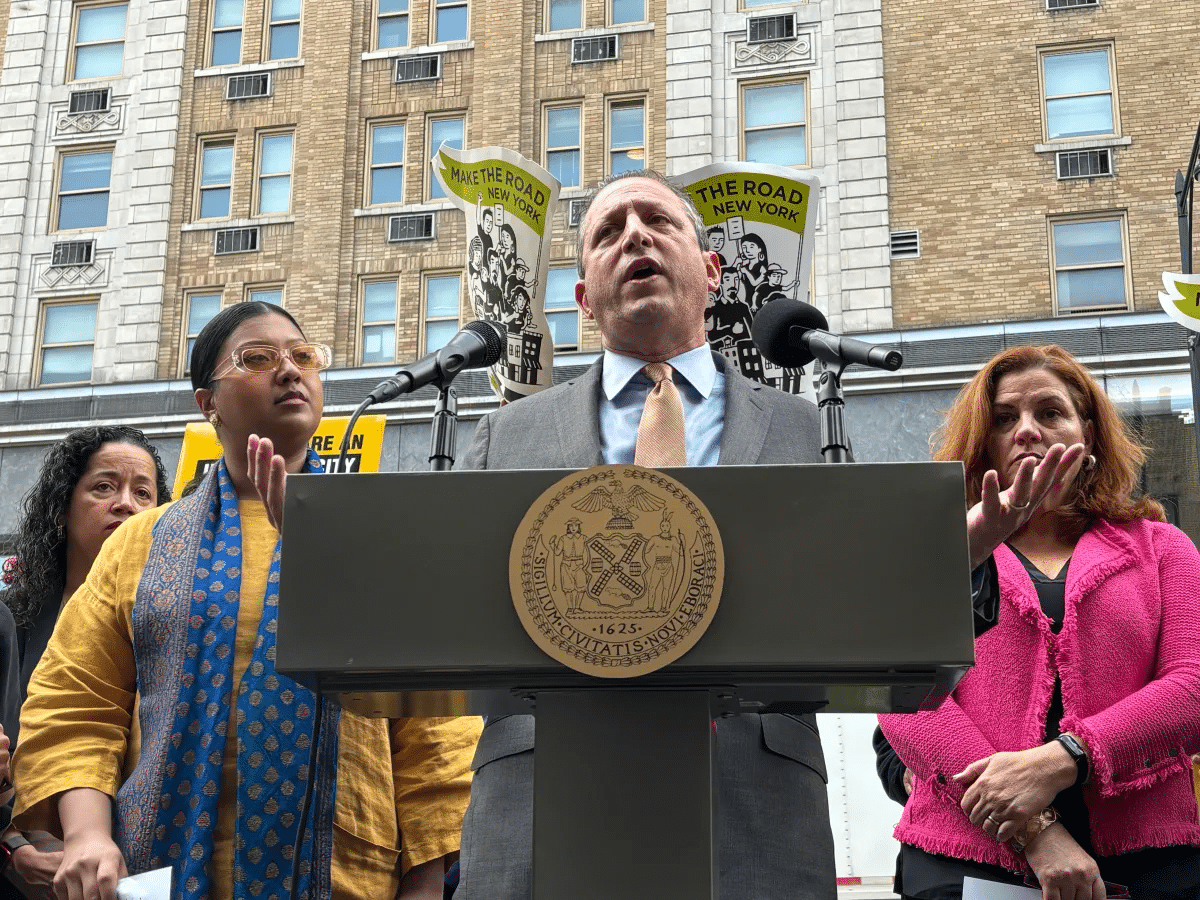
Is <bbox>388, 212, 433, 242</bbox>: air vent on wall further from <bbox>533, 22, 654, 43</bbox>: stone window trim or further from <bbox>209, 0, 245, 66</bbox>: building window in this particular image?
<bbox>209, 0, 245, 66</bbox>: building window

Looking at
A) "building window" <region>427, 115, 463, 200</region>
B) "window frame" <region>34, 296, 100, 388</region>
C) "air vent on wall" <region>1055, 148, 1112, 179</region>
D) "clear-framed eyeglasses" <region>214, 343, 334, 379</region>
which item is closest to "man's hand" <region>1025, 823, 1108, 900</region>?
"clear-framed eyeglasses" <region>214, 343, 334, 379</region>

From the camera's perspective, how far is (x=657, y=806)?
1.70 meters

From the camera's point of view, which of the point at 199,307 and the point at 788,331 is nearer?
the point at 788,331

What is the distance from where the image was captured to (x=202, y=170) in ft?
65.4

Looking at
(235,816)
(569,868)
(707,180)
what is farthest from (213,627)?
(707,180)

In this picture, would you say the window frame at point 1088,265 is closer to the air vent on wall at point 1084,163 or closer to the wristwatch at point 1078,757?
the air vent on wall at point 1084,163

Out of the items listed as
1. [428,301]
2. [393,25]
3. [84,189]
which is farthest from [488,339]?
[84,189]

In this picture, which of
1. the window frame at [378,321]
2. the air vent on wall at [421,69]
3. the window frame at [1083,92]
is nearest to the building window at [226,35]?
the air vent on wall at [421,69]

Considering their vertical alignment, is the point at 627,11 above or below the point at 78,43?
below

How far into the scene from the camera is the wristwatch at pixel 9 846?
2746mm

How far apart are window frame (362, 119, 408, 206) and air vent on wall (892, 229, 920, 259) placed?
266 inches

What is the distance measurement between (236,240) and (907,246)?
9.07m

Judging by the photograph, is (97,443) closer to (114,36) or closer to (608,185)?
(608,185)

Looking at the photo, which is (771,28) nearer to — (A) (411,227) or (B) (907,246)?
(B) (907,246)
